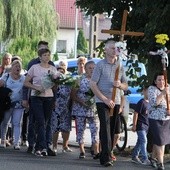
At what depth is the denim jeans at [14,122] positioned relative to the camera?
12.5 metres

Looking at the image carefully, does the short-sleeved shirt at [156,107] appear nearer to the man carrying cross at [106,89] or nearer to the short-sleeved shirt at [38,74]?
the man carrying cross at [106,89]

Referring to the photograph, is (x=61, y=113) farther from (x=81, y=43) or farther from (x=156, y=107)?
(x=81, y=43)

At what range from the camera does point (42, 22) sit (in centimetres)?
3519

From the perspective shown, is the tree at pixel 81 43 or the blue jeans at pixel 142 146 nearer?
the blue jeans at pixel 142 146

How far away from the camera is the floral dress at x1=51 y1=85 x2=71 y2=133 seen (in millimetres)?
12203

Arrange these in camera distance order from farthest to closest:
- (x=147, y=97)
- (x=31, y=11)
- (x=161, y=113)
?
(x=31, y=11)
(x=147, y=97)
(x=161, y=113)

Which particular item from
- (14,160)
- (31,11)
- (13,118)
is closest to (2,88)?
(13,118)

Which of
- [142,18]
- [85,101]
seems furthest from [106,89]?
[142,18]

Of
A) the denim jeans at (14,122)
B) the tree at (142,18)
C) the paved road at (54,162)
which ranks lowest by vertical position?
the paved road at (54,162)

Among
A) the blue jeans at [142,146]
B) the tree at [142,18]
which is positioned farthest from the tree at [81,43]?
the blue jeans at [142,146]

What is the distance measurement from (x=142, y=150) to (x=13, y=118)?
9.07ft

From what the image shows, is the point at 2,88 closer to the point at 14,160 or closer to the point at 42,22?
the point at 14,160

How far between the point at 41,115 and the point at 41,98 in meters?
0.31

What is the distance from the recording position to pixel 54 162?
1077cm
